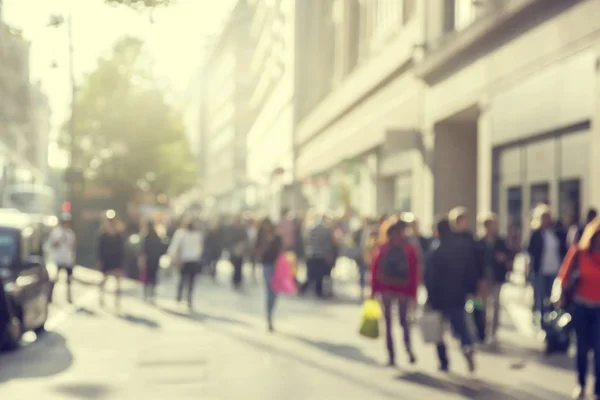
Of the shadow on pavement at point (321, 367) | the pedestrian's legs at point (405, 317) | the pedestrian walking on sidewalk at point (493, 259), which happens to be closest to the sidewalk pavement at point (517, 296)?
the pedestrian walking on sidewalk at point (493, 259)

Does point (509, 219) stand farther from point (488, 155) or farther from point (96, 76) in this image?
point (96, 76)

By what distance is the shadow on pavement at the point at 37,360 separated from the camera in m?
10.7

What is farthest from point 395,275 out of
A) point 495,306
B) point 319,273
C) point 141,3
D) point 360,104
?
point 360,104

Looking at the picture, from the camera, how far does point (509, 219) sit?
19547 mm

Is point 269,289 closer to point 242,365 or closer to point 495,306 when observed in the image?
point 495,306

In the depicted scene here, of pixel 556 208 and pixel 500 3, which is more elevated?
pixel 500 3

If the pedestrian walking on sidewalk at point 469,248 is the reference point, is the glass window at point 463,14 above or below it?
above

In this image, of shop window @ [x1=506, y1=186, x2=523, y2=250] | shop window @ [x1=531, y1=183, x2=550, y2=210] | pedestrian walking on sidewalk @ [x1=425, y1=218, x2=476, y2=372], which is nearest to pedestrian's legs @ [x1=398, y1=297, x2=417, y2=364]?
pedestrian walking on sidewalk @ [x1=425, y1=218, x2=476, y2=372]

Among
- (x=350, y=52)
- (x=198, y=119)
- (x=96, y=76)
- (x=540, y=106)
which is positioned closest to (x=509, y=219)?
(x=540, y=106)

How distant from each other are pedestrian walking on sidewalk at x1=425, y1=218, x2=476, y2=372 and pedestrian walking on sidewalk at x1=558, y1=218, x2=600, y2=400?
5.12 ft

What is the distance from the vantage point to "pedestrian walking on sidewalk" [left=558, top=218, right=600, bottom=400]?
28.1 ft

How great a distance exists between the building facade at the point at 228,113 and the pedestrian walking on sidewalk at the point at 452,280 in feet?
217

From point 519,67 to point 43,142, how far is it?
13212 cm

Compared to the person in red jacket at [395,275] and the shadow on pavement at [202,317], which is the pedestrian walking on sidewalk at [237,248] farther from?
the person in red jacket at [395,275]
